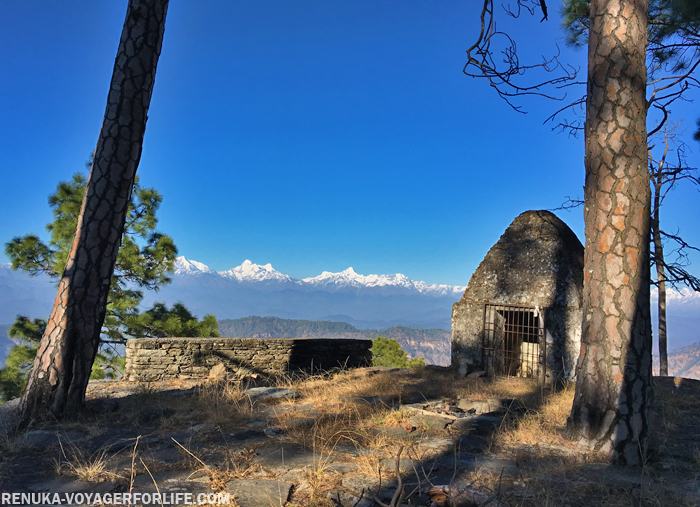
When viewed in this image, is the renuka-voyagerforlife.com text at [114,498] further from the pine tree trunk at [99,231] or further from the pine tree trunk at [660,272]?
the pine tree trunk at [660,272]

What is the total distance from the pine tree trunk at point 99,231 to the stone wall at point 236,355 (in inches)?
154

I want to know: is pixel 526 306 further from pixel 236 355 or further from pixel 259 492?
pixel 259 492

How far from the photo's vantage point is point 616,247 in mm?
3496

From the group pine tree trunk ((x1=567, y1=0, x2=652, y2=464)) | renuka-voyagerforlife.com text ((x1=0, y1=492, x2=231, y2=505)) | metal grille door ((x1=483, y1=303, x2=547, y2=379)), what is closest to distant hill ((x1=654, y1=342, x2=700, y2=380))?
metal grille door ((x1=483, y1=303, x2=547, y2=379))

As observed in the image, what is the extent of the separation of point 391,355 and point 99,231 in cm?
2043

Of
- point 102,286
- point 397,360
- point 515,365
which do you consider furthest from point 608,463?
point 397,360

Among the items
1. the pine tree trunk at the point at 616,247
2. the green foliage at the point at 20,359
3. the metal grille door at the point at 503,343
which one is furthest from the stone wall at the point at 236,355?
the pine tree trunk at the point at 616,247

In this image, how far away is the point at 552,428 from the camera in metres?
4.06

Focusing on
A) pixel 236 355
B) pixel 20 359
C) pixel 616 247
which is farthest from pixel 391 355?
pixel 616 247

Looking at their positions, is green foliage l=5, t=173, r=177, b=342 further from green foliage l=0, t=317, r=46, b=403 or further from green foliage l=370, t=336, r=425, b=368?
green foliage l=370, t=336, r=425, b=368

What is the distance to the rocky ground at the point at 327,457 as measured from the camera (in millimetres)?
2420

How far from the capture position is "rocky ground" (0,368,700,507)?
2420 millimetres

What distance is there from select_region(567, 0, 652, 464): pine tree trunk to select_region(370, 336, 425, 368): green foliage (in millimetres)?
19254

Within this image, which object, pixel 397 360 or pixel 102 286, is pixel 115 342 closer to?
pixel 102 286
